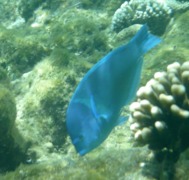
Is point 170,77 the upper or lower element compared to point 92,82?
lower

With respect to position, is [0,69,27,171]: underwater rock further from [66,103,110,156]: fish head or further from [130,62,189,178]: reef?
[66,103,110,156]: fish head

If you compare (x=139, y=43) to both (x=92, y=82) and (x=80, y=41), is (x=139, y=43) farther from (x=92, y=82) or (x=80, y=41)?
(x=80, y=41)

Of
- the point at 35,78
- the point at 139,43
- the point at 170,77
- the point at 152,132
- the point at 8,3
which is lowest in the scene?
the point at 8,3

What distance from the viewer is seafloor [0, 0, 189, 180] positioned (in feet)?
10.3

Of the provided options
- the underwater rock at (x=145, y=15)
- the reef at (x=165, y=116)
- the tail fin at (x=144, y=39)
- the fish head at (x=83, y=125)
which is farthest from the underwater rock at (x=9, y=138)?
the underwater rock at (x=145, y=15)

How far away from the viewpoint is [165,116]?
10.0 feet

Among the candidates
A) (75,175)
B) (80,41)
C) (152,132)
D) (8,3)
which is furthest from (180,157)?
(8,3)

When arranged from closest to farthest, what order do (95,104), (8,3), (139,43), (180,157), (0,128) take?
(95,104), (139,43), (180,157), (0,128), (8,3)

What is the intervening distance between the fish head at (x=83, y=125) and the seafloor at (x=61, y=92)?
38.7 inches

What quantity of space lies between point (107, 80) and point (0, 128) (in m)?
2.13

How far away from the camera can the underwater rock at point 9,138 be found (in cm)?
377

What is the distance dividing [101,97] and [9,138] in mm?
2237

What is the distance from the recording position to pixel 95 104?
2061mm

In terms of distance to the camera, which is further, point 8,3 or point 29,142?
point 8,3
